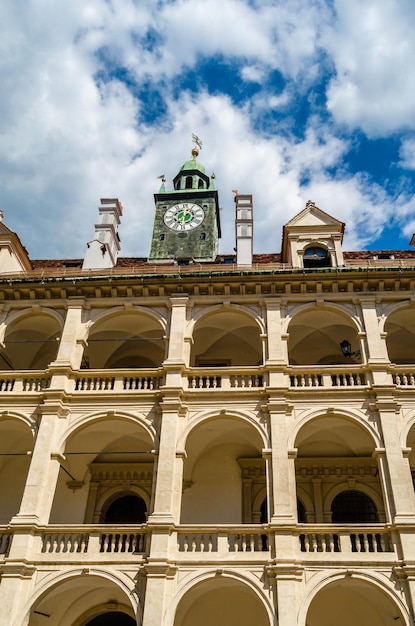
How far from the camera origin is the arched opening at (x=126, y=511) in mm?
20062

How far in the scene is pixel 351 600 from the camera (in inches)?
675

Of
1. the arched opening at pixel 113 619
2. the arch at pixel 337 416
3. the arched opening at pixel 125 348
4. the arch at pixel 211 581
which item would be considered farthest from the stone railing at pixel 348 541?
the arched opening at pixel 125 348

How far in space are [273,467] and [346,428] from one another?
11.3ft

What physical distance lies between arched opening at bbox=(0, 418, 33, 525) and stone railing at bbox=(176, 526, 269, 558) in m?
6.58

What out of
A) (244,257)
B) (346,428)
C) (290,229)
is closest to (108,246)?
(244,257)

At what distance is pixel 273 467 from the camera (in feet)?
55.8

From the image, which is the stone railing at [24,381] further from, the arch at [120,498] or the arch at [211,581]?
the arch at [211,581]

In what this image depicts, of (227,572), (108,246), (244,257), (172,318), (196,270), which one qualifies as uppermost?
(108,246)

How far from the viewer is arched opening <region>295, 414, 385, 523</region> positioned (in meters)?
19.0

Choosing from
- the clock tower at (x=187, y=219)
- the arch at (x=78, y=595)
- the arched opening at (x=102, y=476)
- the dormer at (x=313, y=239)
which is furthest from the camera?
the clock tower at (x=187, y=219)

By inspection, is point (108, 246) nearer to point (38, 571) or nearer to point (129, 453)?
point (129, 453)

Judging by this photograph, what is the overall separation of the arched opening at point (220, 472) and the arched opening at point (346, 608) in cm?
301

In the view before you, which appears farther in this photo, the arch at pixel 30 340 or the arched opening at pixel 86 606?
the arch at pixel 30 340

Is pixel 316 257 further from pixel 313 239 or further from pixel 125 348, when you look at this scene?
pixel 125 348
